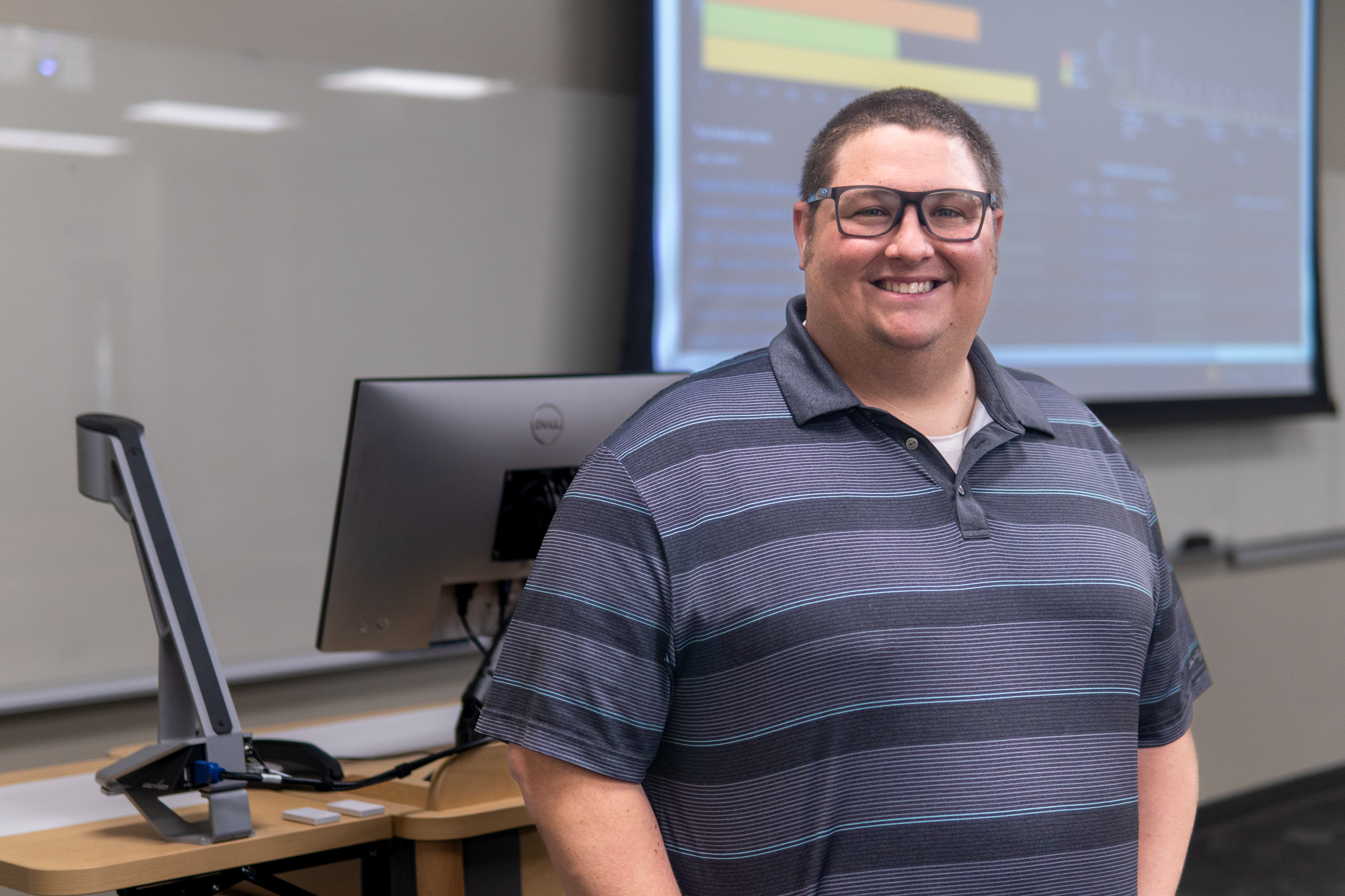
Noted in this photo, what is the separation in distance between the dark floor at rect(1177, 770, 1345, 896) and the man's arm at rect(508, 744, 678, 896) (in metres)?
2.60

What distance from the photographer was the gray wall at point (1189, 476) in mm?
2166

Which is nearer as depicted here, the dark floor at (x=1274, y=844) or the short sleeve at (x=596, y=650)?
the short sleeve at (x=596, y=650)

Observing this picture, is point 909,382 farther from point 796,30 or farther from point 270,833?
point 796,30

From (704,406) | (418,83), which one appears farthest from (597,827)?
(418,83)

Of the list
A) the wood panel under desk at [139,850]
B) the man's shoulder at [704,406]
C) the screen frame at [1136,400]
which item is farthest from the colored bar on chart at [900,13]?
the wood panel under desk at [139,850]

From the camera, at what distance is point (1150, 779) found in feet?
4.47

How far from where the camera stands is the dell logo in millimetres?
1535

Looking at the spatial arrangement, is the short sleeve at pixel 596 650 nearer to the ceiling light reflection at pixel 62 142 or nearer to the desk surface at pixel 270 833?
the desk surface at pixel 270 833

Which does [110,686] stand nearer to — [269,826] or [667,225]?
[269,826]

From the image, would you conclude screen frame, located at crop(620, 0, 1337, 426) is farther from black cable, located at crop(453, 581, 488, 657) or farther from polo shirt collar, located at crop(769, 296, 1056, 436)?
polo shirt collar, located at crop(769, 296, 1056, 436)

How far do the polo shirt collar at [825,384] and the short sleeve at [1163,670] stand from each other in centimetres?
20

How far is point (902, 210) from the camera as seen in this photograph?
46.8 inches

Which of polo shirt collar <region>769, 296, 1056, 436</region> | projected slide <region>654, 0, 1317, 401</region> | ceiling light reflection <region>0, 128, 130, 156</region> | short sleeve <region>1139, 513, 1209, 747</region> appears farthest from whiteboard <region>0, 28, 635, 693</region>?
short sleeve <region>1139, 513, 1209, 747</region>

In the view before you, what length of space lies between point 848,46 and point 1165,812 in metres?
2.03
